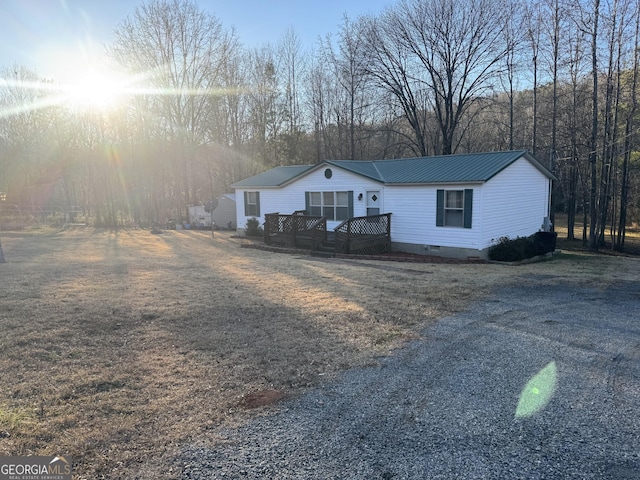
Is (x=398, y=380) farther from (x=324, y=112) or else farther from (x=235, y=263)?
(x=324, y=112)

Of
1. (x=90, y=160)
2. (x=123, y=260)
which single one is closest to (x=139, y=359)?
(x=123, y=260)

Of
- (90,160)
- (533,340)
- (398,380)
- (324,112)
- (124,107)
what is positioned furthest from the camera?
(324,112)

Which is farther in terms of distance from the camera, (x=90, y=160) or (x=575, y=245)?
(x=90, y=160)

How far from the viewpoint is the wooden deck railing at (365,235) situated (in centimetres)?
1413

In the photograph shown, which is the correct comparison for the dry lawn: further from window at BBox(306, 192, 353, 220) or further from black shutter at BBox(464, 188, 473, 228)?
window at BBox(306, 192, 353, 220)

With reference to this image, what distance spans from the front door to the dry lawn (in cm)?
508

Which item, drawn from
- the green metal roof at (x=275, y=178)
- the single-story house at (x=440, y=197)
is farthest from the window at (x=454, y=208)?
the green metal roof at (x=275, y=178)

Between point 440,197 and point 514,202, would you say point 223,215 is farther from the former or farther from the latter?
point 514,202

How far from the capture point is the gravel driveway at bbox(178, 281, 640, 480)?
262 centimetres

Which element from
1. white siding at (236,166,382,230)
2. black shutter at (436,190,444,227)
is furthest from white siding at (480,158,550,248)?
white siding at (236,166,382,230)

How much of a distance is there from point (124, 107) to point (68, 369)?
26093 mm

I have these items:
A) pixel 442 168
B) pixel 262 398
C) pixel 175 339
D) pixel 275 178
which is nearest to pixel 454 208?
pixel 442 168

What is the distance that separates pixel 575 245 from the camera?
21.7m

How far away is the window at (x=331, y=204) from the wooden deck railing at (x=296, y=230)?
0.60 metres
